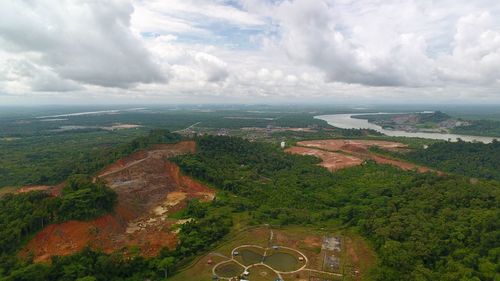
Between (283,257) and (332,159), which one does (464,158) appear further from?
(283,257)

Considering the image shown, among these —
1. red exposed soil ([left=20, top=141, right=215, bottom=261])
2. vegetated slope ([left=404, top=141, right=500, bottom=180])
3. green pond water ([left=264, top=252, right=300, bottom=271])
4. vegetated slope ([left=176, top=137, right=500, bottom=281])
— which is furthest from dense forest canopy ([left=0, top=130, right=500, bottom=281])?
vegetated slope ([left=404, top=141, right=500, bottom=180])

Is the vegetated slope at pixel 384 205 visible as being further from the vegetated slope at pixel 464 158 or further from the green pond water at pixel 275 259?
the vegetated slope at pixel 464 158

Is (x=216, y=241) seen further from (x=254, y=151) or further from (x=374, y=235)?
(x=254, y=151)

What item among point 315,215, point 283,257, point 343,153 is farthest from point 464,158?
point 283,257

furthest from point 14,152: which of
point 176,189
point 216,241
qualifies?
point 216,241

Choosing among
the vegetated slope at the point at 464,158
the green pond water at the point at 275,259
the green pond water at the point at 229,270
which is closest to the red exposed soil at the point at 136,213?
the green pond water at the point at 229,270
